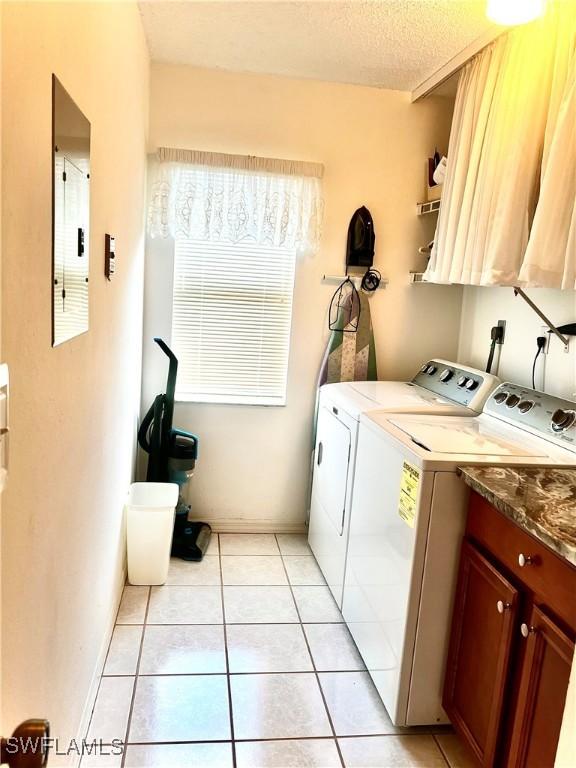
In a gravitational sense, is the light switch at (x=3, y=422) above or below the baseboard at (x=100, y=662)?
above

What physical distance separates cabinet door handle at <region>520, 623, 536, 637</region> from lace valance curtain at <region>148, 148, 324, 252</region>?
218 cm

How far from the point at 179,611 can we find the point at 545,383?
1.89 m

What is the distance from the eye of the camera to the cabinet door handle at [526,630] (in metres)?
1.43

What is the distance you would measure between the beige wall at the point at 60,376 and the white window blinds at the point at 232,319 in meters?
0.68

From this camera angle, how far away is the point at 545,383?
2494mm

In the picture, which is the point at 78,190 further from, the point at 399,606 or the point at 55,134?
the point at 399,606

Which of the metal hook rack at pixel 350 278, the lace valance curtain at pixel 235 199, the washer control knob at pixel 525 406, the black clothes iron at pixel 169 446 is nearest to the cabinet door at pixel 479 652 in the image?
the washer control knob at pixel 525 406

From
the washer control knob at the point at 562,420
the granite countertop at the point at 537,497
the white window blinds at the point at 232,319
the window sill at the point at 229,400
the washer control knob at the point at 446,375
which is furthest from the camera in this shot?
the window sill at the point at 229,400

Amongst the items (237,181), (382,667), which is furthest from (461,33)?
(382,667)

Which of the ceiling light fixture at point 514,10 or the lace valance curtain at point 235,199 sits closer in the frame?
the ceiling light fixture at point 514,10

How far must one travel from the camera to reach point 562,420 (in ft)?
6.73

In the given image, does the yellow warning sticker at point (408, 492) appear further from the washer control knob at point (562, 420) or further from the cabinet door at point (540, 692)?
the washer control knob at point (562, 420)

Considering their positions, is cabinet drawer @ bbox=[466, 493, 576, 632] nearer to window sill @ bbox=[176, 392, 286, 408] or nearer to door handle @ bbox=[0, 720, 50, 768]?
door handle @ bbox=[0, 720, 50, 768]

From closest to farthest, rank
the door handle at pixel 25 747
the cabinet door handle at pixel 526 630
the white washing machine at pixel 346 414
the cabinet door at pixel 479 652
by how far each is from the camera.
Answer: the door handle at pixel 25 747
the cabinet door handle at pixel 526 630
the cabinet door at pixel 479 652
the white washing machine at pixel 346 414
